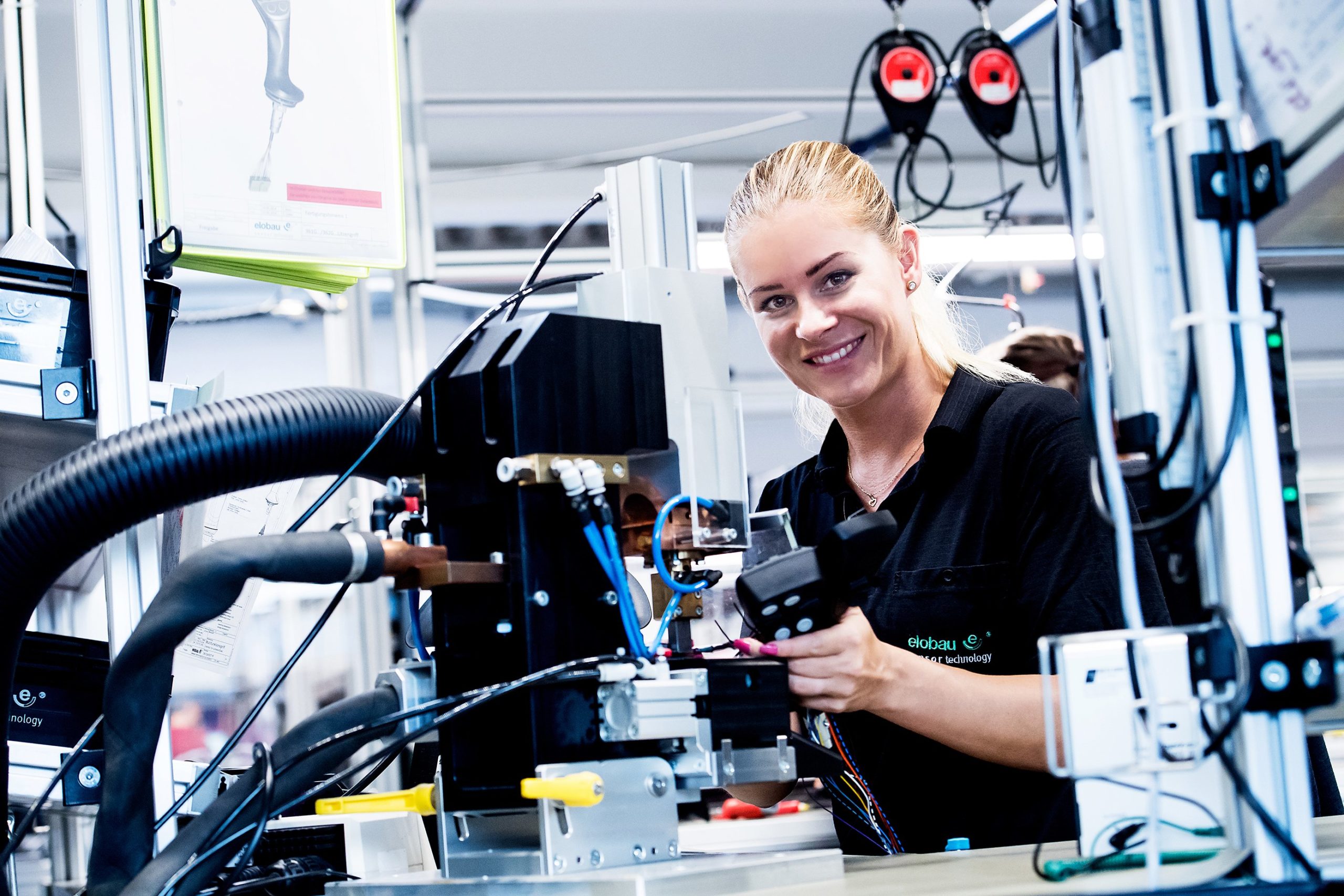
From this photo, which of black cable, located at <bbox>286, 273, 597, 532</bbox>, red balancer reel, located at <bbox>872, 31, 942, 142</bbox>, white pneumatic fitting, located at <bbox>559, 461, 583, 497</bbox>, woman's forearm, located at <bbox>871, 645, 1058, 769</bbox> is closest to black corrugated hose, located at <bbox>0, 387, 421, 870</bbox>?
black cable, located at <bbox>286, 273, 597, 532</bbox>

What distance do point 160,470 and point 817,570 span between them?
1.91ft

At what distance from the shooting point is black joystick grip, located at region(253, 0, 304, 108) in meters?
1.50

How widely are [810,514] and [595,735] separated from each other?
2.78 ft

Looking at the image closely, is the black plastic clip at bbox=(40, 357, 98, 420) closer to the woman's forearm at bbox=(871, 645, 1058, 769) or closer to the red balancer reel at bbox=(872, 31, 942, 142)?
the woman's forearm at bbox=(871, 645, 1058, 769)

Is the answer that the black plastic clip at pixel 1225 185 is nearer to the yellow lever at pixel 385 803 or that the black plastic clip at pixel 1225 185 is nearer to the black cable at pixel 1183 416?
the black cable at pixel 1183 416

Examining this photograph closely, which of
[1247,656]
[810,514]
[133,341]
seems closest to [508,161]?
[810,514]

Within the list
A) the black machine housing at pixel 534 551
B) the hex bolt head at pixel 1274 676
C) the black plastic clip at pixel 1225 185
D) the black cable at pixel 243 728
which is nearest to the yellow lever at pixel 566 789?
the black machine housing at pixel 534 551

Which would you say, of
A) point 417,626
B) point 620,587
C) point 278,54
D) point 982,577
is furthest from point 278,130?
point 982,577

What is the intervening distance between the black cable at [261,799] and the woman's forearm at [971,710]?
0.59 metres

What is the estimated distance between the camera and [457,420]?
3.91 ft

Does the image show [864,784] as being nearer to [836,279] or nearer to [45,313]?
[836,279]

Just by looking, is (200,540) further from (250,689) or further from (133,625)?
(250,689)

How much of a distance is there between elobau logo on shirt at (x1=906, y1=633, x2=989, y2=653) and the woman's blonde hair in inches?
13.5

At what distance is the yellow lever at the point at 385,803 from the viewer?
4.11 ft
